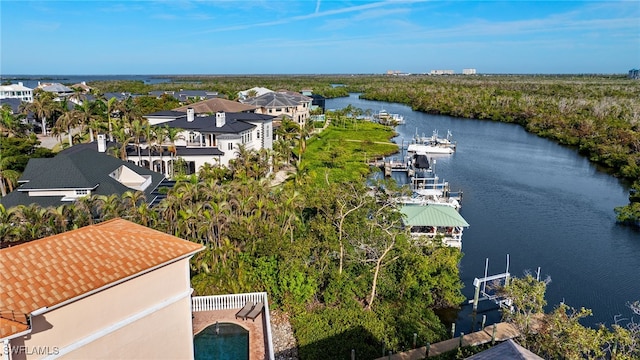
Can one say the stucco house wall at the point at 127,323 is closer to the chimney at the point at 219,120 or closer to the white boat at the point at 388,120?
the chimney at the point at 219,120

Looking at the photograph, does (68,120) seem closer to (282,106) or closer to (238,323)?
(282,106)

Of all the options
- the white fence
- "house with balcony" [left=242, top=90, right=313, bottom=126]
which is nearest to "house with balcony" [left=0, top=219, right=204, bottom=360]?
the white fence

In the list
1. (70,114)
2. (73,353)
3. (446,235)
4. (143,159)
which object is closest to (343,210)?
(446,235)

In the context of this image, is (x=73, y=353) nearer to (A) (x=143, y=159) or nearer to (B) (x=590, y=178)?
(A) (x=143, y=159)

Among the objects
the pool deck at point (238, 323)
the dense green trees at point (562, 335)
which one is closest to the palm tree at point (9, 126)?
the pool deck at point (238, 323)

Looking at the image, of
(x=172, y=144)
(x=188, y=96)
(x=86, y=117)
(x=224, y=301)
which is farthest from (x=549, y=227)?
(x=188, y=96)
